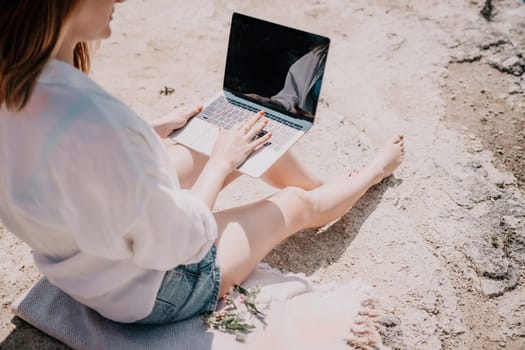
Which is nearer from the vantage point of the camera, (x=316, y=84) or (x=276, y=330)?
(x=276, y=330)

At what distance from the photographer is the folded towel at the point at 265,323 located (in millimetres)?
1384

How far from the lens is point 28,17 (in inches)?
34.8

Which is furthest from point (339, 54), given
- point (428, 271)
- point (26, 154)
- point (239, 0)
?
point (26, 154)

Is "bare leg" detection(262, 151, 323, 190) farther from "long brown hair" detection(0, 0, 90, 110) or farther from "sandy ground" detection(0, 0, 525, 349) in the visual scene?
"long brown hair" detection(0, 0, 90, 110)

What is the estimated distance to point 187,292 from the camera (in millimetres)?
1368

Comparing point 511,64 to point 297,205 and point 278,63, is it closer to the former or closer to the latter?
point 278,63

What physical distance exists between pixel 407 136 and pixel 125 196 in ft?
5.94

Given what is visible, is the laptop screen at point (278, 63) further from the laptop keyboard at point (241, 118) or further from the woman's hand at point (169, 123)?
the woman's hand at point (169, 123)

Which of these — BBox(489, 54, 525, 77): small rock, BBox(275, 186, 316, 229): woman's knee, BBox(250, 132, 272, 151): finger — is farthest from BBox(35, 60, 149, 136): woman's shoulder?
BBox(489, 54, 525, 77): small rock

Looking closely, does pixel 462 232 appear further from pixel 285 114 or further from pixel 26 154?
pixel 26 154

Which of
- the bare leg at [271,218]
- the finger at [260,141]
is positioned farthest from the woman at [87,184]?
the finger at [260,141]

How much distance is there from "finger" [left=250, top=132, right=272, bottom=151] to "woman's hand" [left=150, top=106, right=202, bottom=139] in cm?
31

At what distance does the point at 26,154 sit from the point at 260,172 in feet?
2.55

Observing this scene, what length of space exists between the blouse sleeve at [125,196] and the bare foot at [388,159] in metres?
1.18
